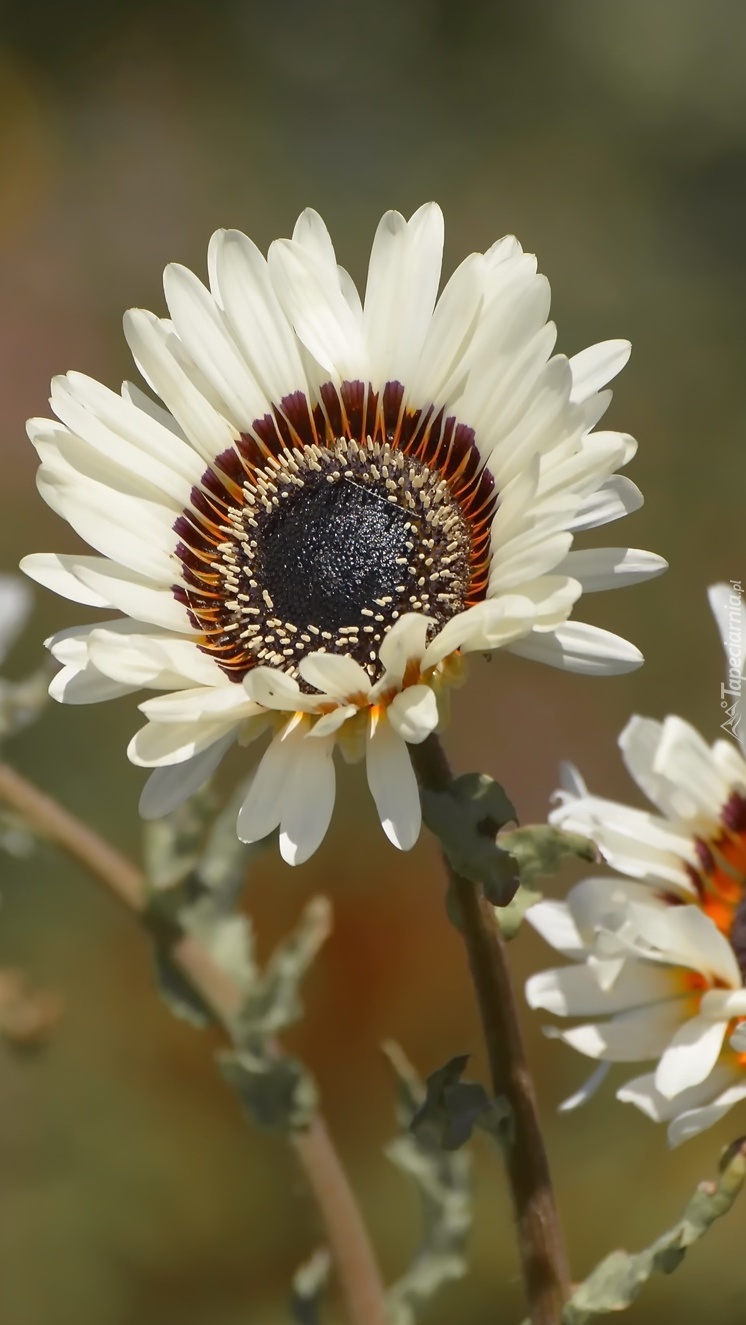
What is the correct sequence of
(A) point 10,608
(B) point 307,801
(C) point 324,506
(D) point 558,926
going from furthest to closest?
(A) point 10,608 → (C) point 324,506 → (D) point 558,926 → (B) point 307,801

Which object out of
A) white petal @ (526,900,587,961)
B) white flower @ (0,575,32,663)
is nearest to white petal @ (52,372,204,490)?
white petal @ (526,900,587,961)

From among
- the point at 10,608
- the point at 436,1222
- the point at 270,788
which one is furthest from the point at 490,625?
the point at 10,608

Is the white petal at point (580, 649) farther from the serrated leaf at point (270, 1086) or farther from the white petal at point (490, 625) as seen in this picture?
the serrated leaf at point (270, 1086)

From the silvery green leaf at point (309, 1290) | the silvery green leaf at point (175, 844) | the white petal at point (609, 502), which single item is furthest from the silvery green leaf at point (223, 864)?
the white petal at point (609, 502)

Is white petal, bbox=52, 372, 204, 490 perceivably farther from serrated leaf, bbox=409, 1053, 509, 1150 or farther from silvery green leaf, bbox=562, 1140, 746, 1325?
silvery green leaf, bbox=562, 1140, 746, 1325

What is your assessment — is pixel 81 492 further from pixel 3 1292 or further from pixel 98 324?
pixel 98 324

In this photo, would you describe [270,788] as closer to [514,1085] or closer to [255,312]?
[514,1085]

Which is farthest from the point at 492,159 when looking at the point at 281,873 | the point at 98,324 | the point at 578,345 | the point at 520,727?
the point at 281,873
